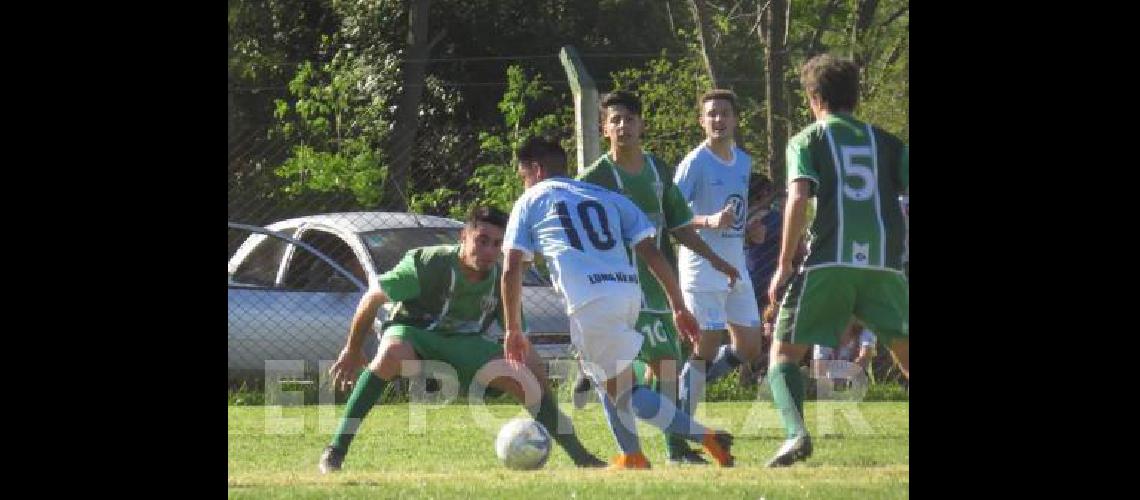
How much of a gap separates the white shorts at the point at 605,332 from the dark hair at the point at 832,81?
1131mm

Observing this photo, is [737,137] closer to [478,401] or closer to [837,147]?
[478,401]

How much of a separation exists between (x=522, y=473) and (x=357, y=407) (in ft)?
2.73

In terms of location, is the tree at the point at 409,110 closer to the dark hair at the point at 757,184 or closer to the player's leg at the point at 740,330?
the dark hair at the point at 757,184

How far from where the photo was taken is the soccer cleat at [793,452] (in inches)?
317

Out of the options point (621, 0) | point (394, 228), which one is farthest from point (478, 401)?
point (621, 0)

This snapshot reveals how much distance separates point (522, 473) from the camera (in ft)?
26.6

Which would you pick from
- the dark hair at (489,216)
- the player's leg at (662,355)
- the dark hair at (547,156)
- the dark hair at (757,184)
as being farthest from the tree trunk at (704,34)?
the dark hair at (489,216)

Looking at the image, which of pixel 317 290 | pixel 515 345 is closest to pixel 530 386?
pixel 515 345

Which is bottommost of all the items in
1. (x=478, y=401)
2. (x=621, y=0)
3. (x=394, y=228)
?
(x=478, y=401)

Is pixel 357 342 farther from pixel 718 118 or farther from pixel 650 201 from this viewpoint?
pixel 718 118
